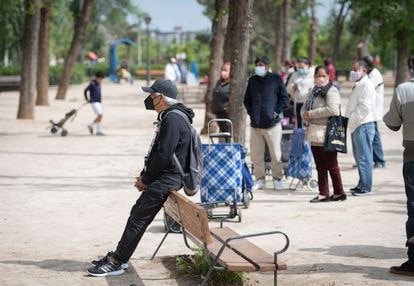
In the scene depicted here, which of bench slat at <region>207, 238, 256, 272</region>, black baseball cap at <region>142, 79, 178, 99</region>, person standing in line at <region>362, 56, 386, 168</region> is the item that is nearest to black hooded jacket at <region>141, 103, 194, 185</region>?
black baseball cap at <region>142, 79, 178, 99</region>

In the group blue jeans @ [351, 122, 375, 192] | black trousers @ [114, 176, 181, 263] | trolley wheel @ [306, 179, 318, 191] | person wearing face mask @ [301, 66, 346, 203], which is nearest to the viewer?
black trousers @ [114, 176, 181, 263]

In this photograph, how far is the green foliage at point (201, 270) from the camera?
317 inches

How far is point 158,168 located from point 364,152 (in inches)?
231

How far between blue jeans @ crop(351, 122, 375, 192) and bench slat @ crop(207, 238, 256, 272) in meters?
5.70

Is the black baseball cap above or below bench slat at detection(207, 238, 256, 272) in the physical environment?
above

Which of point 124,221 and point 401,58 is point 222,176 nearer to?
point 124,221

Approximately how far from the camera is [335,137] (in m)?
12.6

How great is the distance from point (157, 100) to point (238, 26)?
7.39 meters

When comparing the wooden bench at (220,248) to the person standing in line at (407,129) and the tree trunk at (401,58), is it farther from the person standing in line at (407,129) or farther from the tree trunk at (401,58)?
the tree trunk at (401,58)

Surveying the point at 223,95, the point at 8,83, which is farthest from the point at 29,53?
the point at 8,83

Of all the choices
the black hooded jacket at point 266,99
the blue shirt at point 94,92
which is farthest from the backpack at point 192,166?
the blue shirt at point 94,92

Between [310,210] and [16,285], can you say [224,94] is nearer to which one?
[310,210]

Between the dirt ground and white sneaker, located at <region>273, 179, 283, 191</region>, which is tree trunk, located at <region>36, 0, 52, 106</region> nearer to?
the dirt ground

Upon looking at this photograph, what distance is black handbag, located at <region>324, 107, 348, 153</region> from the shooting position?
12.6 meters
